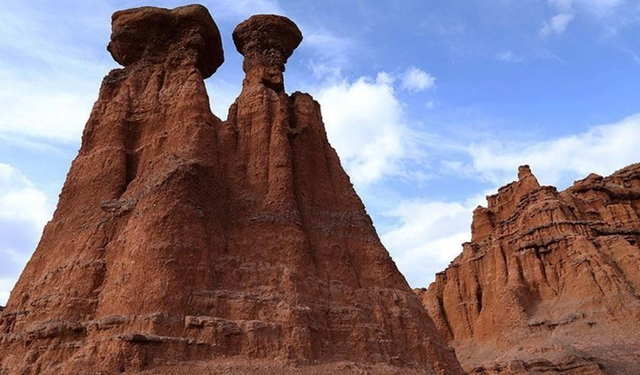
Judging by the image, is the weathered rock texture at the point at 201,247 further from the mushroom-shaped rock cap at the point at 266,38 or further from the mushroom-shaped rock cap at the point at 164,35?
the mushroom-shaped rock cap at the point at 266,38

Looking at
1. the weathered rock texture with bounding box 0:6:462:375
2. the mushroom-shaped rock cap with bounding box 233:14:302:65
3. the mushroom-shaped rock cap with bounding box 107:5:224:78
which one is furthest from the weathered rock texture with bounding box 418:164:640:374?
the mushroom-shaped rock cap with bounding box 107:5:224:78

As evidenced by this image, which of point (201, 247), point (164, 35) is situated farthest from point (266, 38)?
point (201, 247)

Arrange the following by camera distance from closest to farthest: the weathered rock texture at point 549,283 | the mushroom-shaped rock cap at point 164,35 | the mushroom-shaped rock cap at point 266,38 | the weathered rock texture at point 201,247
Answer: the weathered rock texture at point 201,247
the mushroom-shaped rock cap at point 164,35
the mushroom-shaped rock cap at point 266,38
the weathered rock texture at point 549,283

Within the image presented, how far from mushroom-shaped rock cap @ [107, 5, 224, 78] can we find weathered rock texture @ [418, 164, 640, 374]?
30189 millimetres

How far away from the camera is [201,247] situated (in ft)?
75.7

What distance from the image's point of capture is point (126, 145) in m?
28.8

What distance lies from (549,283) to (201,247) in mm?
40839

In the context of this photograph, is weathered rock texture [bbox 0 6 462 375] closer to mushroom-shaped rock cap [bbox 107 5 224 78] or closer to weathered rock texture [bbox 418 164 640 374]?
mushroom-shaped rock cap [bbox 107 5 224 78]

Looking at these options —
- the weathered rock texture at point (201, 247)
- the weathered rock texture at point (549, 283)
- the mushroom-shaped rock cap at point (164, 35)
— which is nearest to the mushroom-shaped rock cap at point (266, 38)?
the weathered rock texture at point (201, 247)

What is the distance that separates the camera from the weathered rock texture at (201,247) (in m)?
20.5

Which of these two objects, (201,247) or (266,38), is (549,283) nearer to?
(266,38)

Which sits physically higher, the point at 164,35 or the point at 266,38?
the point at 266,38

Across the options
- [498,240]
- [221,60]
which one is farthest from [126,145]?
[498,240]

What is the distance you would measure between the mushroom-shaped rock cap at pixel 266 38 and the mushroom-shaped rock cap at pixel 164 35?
1816mm
